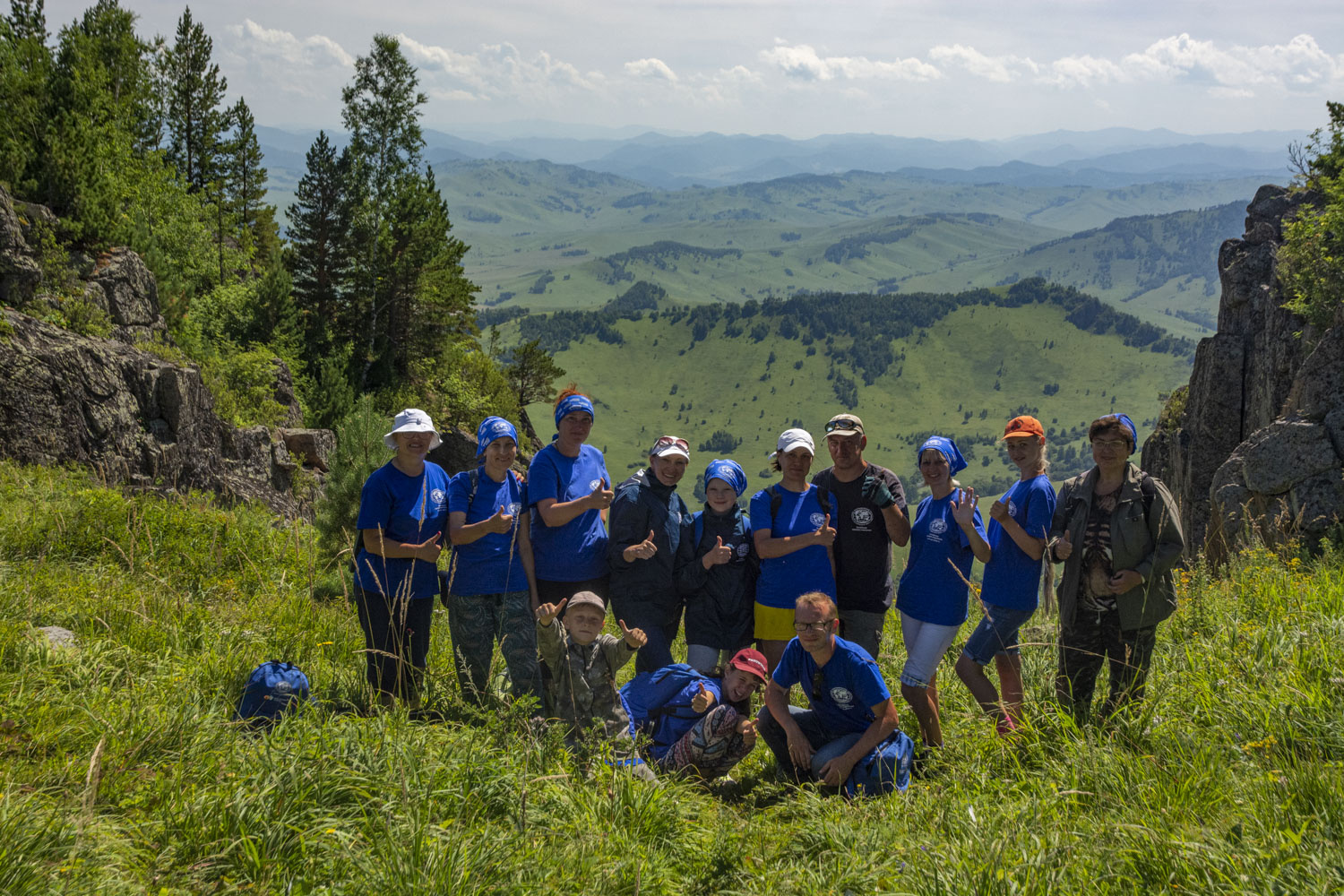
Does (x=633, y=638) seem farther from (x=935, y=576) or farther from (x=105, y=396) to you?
(x=105, y=396)

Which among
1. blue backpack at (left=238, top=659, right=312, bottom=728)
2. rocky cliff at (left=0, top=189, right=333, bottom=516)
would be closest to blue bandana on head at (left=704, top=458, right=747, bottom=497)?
blue backpack at (left=238, top=659, right=312, bottom=728)

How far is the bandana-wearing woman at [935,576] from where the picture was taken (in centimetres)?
523

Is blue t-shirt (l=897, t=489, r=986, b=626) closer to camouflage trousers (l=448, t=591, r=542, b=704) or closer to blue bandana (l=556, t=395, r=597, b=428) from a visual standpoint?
blue bandana (l=556, t=395, r=597, b=428)

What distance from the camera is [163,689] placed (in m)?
4.28

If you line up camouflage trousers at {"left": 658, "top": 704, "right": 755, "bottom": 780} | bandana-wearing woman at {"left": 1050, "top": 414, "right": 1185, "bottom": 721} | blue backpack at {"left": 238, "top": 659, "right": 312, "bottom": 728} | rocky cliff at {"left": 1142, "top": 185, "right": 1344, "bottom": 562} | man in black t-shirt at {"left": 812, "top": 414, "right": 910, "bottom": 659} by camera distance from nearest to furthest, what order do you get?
blue backpack at {"left": 238, "top": 659, "right": 312, "bottom": 728}
bandana-wearing woman at {"left": 1050, "top": 414, "right": 1185, "bottom": 721}
camouflage trousers at {"left": 658, "top": 704, "right": 755, "bottom": 780}
man in black t-shirt at {"left": 812, "top": 414, "right": 910, "bottom": 659}
rocky cliff at {"left": 1142, "top": 185, "right": 1344, "bottom": 562}

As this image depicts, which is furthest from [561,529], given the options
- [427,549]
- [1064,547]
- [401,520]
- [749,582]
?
[1064,547]

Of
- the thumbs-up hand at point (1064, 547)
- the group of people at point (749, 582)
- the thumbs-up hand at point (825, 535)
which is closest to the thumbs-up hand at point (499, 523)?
the group of people at point (749, 582)

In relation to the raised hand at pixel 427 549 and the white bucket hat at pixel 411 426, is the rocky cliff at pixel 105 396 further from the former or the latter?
the raised hand at pixel 427 549

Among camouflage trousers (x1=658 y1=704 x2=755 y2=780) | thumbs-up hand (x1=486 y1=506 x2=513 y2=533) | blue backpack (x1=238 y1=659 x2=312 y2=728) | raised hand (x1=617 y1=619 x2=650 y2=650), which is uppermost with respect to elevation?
thumbs-up hand (x1=486 y1=506 x2=513 y2=533)

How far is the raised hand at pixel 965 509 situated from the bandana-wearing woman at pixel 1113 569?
19.5 inches

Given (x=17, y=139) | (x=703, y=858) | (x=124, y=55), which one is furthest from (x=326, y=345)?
(x=703, y=858)

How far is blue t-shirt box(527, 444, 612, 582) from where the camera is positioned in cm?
556

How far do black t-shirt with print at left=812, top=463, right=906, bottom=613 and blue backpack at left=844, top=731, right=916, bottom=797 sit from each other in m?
1.22

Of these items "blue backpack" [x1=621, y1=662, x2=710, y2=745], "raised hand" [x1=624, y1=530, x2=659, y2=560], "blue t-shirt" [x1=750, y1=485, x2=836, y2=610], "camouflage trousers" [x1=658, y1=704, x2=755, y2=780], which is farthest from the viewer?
"blue t-shirt" [x1=750, y1=485, x2=836, y2=610]
